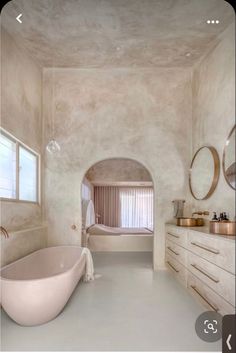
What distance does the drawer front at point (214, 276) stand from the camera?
87cm

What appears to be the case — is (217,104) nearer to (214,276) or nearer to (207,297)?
(214,276)

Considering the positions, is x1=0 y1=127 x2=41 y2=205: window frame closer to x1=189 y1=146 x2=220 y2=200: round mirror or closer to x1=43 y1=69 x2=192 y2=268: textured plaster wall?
x1=43 y1=69 x2=192 y2=268: textured plaster wall

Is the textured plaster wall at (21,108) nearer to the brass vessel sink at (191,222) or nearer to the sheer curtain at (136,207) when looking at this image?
the sheer curtain at (136,207)

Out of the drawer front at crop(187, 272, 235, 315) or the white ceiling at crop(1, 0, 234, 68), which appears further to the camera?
the white ceiling at crop(1, 0, 234, 68)

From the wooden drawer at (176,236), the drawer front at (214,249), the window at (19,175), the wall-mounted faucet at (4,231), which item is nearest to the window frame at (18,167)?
the window at (19,175)

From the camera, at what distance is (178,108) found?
129 cm

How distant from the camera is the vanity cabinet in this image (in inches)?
34.5

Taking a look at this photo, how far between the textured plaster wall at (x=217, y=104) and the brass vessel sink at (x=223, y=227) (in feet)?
0.16

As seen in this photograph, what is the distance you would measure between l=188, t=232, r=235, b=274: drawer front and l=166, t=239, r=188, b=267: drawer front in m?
0.08

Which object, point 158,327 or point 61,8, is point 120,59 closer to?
point 61,8

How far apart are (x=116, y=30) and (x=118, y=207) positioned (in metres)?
1.14

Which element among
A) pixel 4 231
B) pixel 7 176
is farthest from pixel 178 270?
pixel 7 176

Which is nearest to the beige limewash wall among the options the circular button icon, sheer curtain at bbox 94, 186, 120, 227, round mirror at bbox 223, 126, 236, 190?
sheer curtain at bbox 94, 186, 120, 227

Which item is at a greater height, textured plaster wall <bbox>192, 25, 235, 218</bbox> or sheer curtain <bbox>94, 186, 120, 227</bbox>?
textured plaster wall <bbox>192, 25, 235, 218</bbox>
